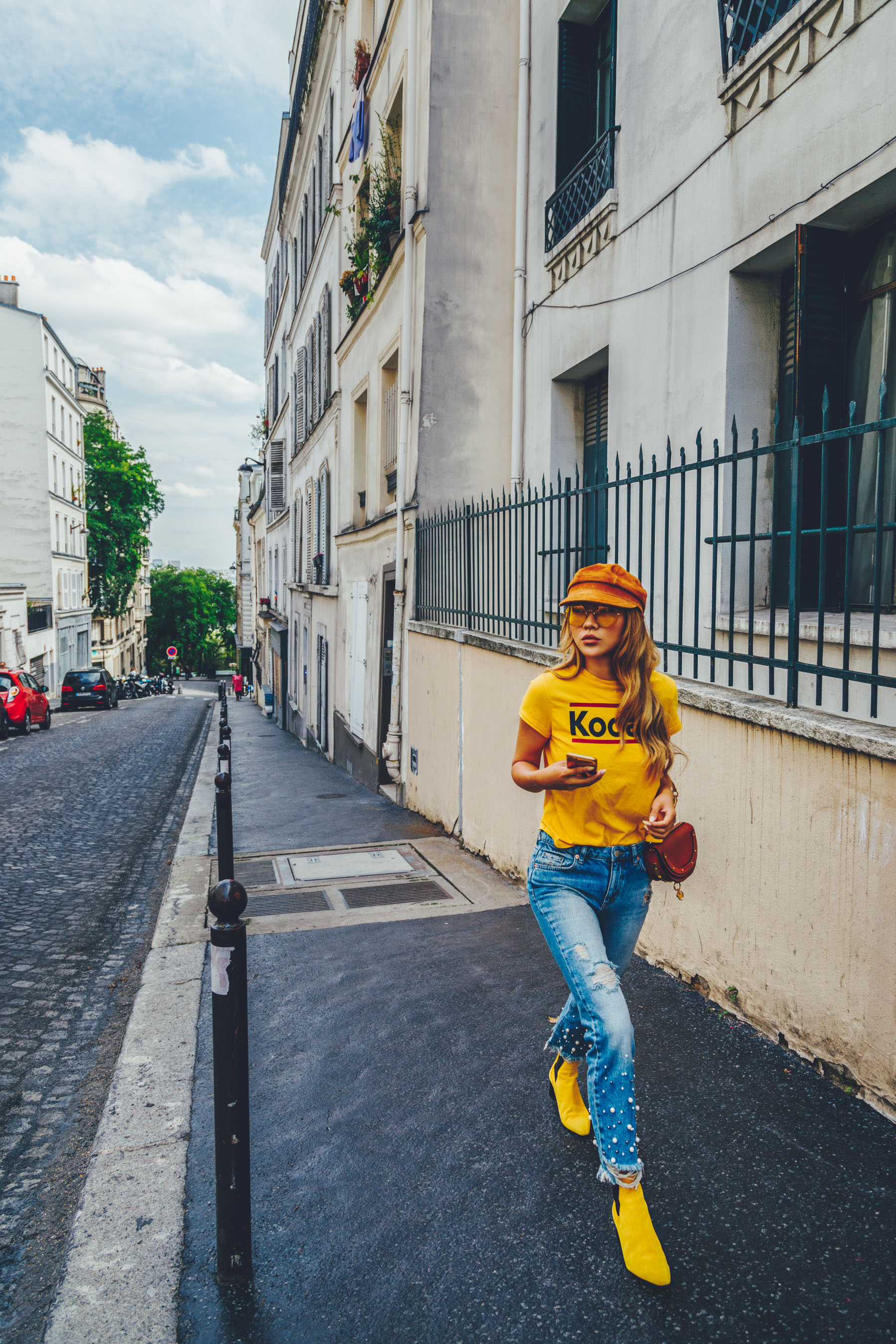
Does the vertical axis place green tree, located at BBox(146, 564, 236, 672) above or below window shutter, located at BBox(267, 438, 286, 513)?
below

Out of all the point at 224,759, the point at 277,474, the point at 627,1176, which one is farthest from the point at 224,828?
the point at 277,474

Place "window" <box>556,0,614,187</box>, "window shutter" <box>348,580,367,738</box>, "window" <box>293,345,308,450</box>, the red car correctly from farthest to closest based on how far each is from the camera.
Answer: "window" <box>293,345,308,450</box> < the red car < "window shutter" <box>348,580,367,738</box> < "window" <box>556,0,614,187</box>

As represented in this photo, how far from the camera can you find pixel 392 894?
613cm

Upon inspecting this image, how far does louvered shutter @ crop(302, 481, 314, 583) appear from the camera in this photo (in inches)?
781

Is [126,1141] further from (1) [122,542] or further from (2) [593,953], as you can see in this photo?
(1) [122,542]

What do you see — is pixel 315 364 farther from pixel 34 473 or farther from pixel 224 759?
pixel 34 473

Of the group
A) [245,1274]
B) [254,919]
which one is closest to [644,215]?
[254,919]

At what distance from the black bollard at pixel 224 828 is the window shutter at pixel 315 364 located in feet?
46.0

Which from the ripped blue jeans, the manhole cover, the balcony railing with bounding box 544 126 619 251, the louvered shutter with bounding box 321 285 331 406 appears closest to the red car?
the louvered shutter with bounding box 321 285 331 406

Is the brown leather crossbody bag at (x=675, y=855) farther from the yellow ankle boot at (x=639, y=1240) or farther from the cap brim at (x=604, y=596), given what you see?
the yellow ankle boot at (x=639, y=1240)

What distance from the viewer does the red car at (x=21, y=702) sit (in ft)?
66.0

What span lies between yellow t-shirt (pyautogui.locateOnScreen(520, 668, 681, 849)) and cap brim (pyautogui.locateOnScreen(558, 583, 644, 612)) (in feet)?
0.73

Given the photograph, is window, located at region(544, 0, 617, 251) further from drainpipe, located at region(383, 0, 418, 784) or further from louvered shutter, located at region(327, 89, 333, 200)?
louvered shutter, located at region(327, 89, 333, 200)

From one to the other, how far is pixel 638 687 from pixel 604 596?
295mm
